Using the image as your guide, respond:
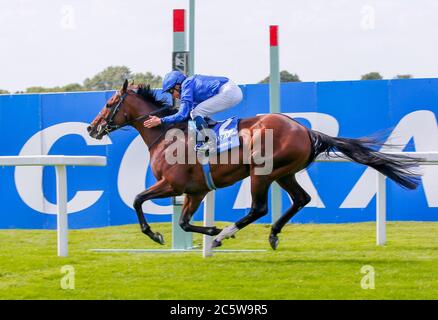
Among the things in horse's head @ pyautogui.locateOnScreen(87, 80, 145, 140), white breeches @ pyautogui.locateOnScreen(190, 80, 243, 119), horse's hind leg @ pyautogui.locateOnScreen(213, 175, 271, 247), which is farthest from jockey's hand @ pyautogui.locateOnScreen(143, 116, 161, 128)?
horse's hind leg @ pyautogui.locateOnScreen(213, 175, 271, 247)

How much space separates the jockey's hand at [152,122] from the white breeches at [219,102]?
387mm

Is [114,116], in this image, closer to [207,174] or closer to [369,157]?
[207,174]

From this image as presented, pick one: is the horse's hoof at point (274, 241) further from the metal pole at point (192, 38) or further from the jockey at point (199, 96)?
the metal pole at point (192, 38)

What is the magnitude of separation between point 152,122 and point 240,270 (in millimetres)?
1893

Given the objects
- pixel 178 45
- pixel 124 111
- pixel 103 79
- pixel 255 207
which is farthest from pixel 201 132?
pixel 103 79

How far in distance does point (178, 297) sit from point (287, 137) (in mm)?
2255

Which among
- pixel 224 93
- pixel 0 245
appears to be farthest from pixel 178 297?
pixel 0 245

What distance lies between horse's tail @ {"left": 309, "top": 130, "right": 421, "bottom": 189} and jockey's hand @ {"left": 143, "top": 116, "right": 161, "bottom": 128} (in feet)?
4.80

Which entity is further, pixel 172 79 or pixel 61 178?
pixel 61 178

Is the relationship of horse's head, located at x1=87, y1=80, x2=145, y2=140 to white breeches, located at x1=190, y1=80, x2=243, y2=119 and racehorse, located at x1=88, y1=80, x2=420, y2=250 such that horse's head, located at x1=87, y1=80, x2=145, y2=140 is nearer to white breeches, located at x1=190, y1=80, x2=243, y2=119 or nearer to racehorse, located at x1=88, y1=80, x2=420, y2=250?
racehorse, located at x1=88, y1=80, x2=420, y2=250

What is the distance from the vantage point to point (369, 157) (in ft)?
25.4

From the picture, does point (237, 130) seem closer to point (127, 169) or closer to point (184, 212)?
point (184, 212)

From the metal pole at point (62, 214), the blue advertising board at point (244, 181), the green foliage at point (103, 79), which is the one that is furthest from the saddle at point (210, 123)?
the green foliage at point (103, 79)

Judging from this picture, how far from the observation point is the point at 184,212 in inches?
309
